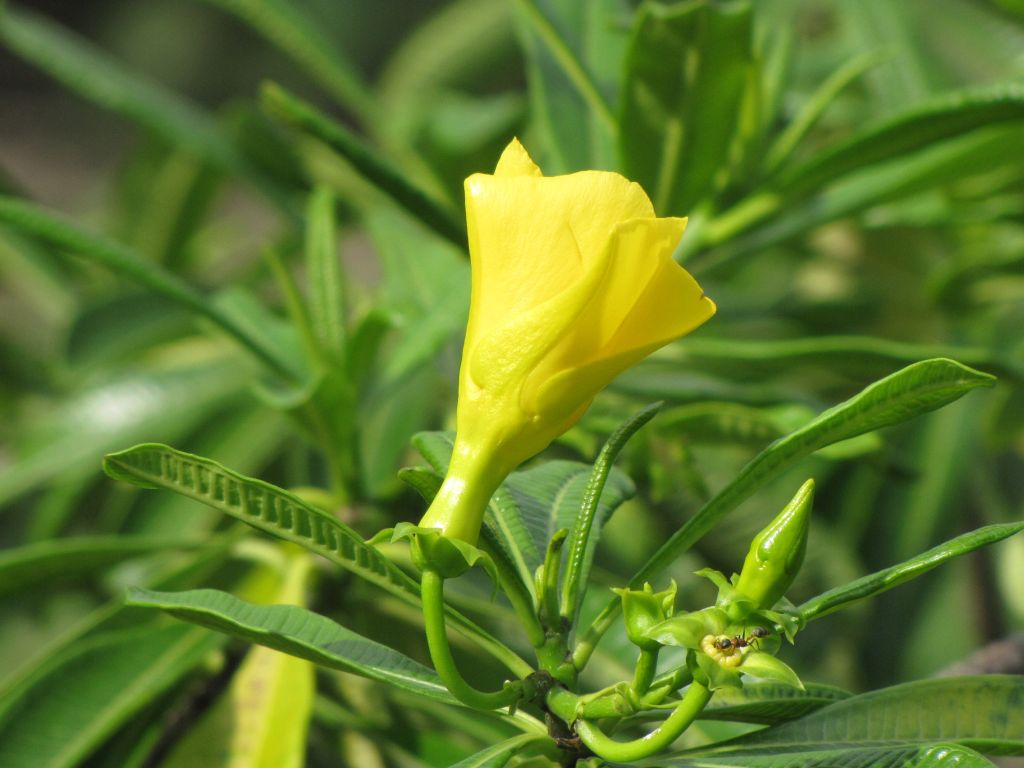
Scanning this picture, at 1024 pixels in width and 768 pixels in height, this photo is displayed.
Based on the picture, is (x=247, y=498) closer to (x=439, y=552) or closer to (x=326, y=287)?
(x=439, y=552)

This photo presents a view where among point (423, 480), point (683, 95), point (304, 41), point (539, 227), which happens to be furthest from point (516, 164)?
point (304, 41)

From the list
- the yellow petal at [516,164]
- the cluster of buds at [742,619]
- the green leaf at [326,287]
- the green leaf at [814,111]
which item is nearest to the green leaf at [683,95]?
the green leaf at [814,111]

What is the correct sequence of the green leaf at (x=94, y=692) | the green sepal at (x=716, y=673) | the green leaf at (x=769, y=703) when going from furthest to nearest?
1. the green leaf at (x=94, y=692)
2. the green leaf at (x=769, y=703)
3. the green sepal at (x=716, y=673)

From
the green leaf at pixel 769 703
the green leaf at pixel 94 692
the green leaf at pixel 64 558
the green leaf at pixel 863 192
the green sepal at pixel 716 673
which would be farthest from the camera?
the green leaf at pixel 863 192

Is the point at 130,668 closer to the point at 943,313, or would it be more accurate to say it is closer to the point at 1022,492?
the point at 943,313

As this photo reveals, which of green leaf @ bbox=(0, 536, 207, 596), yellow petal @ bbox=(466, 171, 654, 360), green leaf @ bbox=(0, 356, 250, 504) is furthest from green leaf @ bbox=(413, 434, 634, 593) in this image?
green leaf @ bbox=(0, 356, 250, 504)

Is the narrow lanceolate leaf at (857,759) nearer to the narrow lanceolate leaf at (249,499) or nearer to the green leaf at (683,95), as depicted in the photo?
the narrow lanceolate leaf at (249,499)

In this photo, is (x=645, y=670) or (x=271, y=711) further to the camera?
(x=271, y=711)

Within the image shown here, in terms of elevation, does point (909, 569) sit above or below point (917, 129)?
below
